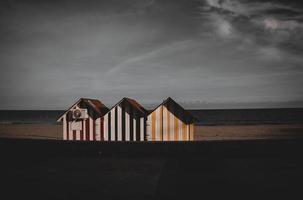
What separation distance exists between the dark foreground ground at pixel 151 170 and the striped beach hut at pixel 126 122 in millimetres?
10428

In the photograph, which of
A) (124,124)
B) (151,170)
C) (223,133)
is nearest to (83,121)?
(124,124)

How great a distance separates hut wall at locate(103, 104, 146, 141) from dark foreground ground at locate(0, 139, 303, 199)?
10.4 m

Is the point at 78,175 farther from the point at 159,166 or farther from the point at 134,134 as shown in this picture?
the point at 134,134

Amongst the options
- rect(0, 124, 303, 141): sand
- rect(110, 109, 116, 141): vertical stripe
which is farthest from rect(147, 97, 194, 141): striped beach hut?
rect(0, 124, 303, 141): sand

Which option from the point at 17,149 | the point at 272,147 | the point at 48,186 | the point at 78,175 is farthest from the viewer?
the point at 17,149

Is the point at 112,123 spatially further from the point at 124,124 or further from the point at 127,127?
the point at 127,127

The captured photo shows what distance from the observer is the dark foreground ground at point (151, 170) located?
2398 mm

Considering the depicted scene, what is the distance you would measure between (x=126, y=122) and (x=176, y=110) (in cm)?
297

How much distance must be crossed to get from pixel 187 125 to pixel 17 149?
1077 centimetres

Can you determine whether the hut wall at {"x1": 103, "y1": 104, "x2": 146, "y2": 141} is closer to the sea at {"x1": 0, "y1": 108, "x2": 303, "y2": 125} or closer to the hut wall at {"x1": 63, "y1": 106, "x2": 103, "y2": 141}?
the hut wall at {"x1": 63, "y1": 106, "x2": 103, "y2": 141}

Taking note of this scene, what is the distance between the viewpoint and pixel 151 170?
3.17 meters

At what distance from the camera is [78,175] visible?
2945 millimetres

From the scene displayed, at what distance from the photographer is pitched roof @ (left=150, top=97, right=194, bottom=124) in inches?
544

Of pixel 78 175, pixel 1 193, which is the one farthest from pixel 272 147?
pixel 1 193
